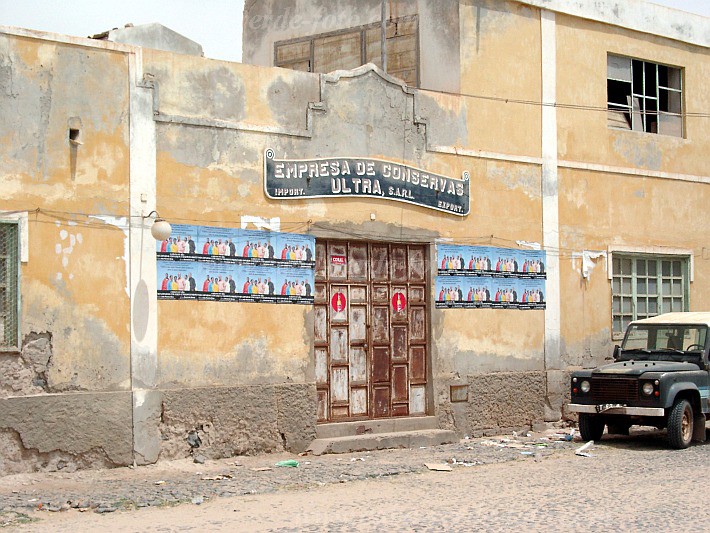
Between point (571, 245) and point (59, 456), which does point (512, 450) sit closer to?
point (571, 245)

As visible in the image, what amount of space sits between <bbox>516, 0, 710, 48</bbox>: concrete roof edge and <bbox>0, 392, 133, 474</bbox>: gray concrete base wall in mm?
8882

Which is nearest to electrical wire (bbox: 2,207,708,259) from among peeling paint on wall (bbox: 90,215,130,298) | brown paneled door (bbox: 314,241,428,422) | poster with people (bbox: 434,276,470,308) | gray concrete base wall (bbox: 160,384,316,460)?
peeling paint on wall (bbox: 90,215,130,298)

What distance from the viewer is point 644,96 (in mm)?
17219

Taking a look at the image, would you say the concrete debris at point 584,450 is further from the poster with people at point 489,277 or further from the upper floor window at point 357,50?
the upper floor window at point 357,50

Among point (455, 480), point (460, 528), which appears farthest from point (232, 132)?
point (460, 528)

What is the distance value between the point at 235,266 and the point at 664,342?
20.6 feet

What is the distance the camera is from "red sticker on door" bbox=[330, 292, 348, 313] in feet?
43.9

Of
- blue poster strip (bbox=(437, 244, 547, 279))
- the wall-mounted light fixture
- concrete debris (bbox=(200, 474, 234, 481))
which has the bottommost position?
concrete debris (bbox=(200, 474, 234, 481))

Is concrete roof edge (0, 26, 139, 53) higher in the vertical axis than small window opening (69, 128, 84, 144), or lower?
higher

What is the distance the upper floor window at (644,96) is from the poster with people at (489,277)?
129 inches

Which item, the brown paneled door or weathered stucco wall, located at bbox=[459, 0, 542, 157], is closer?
the brown paneled door

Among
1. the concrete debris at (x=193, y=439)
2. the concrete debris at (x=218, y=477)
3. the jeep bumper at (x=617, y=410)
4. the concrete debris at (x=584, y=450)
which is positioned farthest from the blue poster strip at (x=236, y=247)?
the concrete debris at (x=584, y=450)

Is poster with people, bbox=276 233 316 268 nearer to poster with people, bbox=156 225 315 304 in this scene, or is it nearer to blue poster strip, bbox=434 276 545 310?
poster with people, bbox=156 225 315 304

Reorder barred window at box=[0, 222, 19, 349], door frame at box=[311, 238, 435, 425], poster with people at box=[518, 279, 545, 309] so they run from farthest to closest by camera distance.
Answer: poster with people at box=[518, 279, 545, 309] < door frame at box=[311, 238, 435, 425] < barred window at box=[0, 222, 19, 349]
